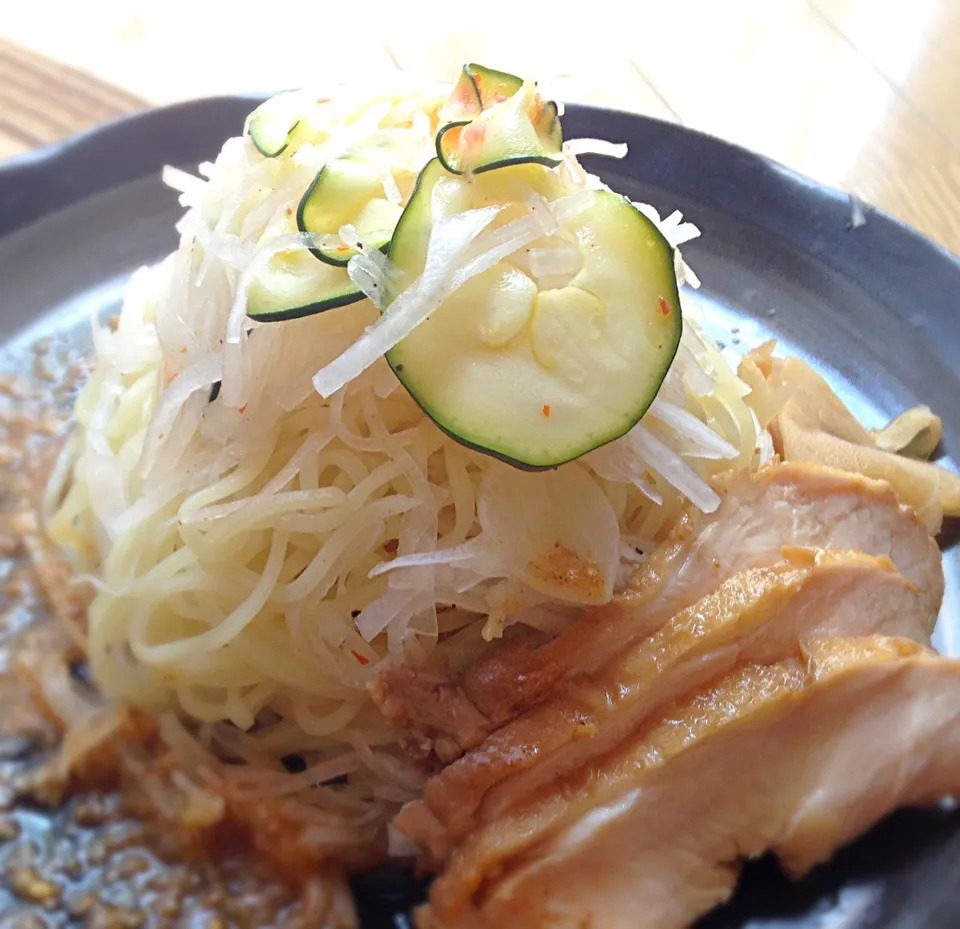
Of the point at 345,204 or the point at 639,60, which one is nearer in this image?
the point at 345,204

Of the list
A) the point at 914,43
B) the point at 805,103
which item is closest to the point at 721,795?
the point at 805,103

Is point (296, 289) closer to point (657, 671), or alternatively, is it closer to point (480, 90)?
point (480, 90)

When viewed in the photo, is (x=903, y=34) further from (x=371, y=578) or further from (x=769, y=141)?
(x=371, y=578)

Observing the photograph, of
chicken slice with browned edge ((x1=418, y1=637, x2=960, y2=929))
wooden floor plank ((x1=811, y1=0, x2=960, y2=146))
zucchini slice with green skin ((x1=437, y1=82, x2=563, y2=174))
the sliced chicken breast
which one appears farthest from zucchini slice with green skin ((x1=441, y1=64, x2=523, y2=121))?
wooden floor plank ((x1=811, y1=0, x2=960, y2=146))

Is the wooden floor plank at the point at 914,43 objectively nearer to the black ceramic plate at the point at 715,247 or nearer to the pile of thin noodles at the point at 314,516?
the black ceramic plate at the point at 715,247

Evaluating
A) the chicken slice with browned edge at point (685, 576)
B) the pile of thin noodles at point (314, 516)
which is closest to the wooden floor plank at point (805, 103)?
the chicken slice with browned edge at point (685, 576)

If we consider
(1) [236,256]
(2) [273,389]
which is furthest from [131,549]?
(1) [236,256]
